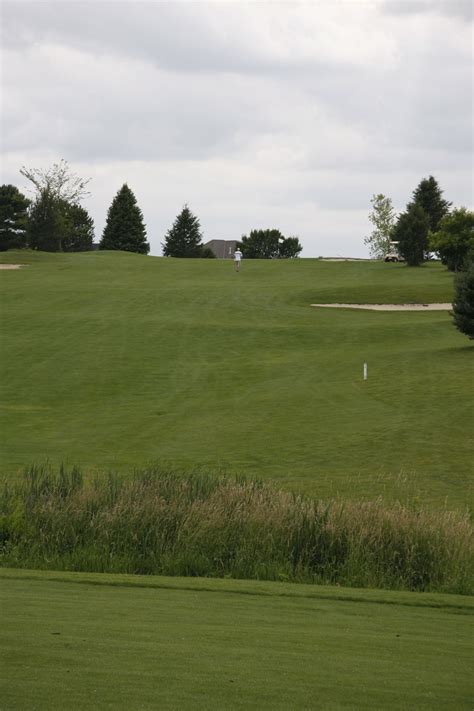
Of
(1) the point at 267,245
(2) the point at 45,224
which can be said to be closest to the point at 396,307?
(2) the point at 45,224

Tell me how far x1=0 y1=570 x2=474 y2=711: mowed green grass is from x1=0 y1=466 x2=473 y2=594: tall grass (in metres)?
1.41

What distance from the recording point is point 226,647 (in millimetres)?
8312

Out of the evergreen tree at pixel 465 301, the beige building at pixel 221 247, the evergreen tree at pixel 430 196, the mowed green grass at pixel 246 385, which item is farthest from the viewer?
the beige building at pixel 221 247

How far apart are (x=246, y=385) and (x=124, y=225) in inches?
3478

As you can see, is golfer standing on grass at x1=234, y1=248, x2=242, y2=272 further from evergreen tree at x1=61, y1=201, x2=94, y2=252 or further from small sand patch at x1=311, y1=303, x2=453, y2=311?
evergreen tree at x1=61, y1=201, x2=94, y2=252

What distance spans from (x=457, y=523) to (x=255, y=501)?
3.11 m

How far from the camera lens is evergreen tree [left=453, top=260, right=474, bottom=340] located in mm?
34375

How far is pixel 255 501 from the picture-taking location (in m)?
15.4

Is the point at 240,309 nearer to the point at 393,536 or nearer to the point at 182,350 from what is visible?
the point at 182,350

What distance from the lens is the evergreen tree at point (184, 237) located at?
122438mm

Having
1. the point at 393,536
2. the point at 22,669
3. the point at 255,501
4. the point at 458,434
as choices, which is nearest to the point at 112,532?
the point at 255,501

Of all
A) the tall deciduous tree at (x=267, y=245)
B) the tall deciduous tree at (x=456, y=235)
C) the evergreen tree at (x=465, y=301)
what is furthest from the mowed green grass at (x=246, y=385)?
the tall deciduous tree at (x=267, y=245)

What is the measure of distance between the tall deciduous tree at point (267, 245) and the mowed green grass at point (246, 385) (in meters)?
85.4

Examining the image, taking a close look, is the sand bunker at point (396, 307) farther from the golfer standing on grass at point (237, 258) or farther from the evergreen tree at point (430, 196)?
the evergreen tree at point (430, 196)
